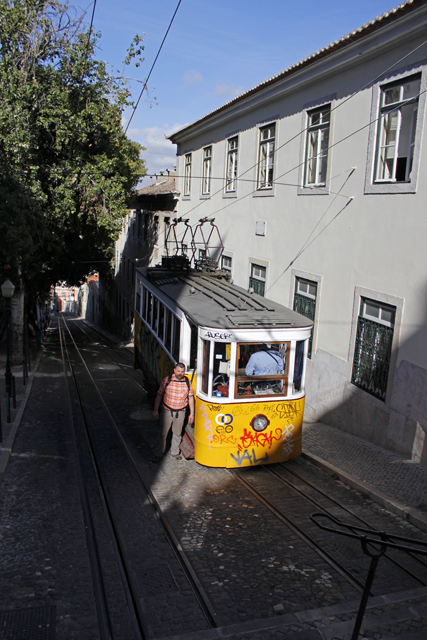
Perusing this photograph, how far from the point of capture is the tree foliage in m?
14.6

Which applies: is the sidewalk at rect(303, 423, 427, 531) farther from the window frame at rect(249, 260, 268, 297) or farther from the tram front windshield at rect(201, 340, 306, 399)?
the window frame at rect(249, 260, 268, 297)

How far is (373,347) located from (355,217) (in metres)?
2.42

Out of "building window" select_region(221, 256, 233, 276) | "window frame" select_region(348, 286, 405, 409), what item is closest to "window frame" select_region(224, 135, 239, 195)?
"building window" select_region(221, 256, 233, 276)

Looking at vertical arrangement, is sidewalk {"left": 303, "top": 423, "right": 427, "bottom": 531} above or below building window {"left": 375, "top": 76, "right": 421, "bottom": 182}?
below

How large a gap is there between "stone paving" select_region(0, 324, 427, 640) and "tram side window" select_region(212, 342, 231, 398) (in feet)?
4.98

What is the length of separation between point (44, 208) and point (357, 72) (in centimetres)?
1084

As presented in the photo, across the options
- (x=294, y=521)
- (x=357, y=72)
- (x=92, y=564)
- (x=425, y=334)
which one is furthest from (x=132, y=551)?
(x=357, y=72)

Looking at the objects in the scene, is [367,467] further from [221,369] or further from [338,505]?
[221,369]

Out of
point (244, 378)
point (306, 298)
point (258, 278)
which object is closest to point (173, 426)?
point (244, 378)

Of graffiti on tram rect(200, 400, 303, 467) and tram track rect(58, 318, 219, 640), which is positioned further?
graffiti on tram rect(200, 400, 303, 467)

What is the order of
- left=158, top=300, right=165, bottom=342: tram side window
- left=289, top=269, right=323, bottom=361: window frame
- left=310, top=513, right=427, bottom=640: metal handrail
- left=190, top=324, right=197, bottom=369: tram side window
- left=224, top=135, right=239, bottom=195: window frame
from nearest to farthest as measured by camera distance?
left=310, top=513, right=427, bottom=640: metal handrail
left=190, top=324, right=197, bottom=369: tram side window
left=158, top=300, right=165, bottom=342: tram side window
left=289, top=269, right=323, bottom=361: window frame
left=224, top=135, right=239, bottom=195: window frame

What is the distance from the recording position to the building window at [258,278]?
536 inches

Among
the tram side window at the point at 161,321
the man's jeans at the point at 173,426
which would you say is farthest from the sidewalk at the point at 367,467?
the tram side window at the point at 161,321

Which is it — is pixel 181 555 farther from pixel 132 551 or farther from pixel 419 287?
pixel 419 287
